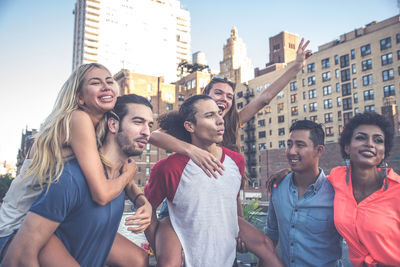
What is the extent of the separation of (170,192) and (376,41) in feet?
190

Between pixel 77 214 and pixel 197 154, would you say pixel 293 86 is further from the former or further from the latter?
pixel 77 214

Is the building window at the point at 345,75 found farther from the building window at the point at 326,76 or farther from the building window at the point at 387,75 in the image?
the building window at the point at 387,75

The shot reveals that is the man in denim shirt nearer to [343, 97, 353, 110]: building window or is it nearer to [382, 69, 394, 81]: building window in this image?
[382, 69, 394, 81]: building window

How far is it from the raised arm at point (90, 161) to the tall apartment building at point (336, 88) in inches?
1980

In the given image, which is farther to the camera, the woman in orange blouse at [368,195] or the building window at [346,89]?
the building window at [346,89]

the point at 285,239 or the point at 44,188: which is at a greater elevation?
the point at 44,188

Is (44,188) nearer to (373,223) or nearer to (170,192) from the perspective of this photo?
(170,192)

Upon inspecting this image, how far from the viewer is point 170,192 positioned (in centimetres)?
350

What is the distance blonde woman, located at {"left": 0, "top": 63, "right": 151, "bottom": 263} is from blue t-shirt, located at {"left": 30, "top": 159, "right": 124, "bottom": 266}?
0.26 ft

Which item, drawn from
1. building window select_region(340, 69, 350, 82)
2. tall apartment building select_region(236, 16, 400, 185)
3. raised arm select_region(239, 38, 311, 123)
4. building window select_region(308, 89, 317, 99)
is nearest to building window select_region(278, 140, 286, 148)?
tall apartment building select_region(236, 16, 400, 185)

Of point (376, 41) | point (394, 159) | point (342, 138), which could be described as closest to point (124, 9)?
point (376, 41)

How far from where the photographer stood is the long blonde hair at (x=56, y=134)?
9.49 feet

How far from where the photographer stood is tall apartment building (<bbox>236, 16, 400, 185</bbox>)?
49.8 metres

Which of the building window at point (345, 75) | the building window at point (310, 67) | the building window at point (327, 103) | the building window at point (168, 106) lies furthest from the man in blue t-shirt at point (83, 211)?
the building window at point (168, 106)
